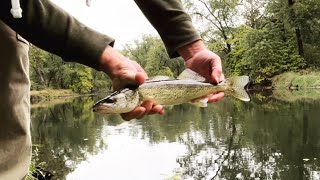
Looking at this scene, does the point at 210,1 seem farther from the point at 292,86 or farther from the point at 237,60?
the point at 292,86

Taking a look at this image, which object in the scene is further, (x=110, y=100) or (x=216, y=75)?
(x=216, y=75)

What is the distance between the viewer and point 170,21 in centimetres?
207

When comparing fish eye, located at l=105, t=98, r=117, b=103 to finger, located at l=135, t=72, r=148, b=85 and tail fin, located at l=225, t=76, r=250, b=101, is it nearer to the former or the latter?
finger, located at l=135, t=72, r=148, b=85

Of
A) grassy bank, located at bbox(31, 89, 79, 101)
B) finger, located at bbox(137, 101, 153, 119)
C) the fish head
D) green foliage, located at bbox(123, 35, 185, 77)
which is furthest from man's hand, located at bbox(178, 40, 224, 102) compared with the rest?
grassy bank, located at bbox(31, 89, 79, 101)

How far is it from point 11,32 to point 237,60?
48799mm

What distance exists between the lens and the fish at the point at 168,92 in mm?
1654

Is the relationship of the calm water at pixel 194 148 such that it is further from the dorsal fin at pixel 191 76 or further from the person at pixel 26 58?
the person at pixel 26 58

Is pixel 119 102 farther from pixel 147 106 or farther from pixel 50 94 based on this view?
pixel 50 94

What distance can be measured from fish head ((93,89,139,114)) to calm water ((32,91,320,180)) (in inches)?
238

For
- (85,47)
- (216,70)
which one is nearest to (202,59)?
(216,70)

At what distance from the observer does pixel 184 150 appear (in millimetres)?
14445

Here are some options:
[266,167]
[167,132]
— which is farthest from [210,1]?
[266,167]

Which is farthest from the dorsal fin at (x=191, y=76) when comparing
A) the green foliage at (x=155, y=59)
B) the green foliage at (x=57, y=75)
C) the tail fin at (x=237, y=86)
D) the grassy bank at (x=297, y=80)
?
the green foliage at (x=57, y=75)

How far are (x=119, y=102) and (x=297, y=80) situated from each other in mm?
40668
